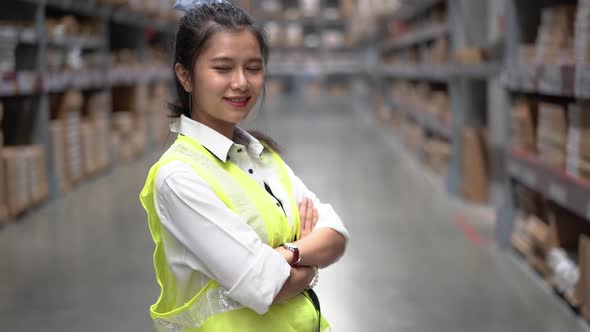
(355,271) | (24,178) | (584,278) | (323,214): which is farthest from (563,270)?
(24,178)

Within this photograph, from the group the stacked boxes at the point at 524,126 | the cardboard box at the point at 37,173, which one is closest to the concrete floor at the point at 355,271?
the cardboard box at the point at 37,173

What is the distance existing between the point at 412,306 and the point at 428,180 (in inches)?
158

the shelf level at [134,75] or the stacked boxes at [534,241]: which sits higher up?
the shelf level at [134,75]

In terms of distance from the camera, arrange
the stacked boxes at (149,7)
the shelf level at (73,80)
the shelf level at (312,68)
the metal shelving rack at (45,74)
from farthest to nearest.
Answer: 1. the shelf level at (312,68)
2. the stacked boxes at (149,7)
3. the shelf level at (73,80)
4. the metal shelving rack at (45,74)

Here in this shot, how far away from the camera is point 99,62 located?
8125mm

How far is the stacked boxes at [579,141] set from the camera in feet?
10.4

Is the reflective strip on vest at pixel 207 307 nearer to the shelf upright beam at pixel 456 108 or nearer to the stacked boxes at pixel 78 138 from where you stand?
the shelf upright beam at pixel 456 108

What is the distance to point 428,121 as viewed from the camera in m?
7.95

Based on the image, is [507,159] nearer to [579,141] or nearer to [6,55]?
[579,141]

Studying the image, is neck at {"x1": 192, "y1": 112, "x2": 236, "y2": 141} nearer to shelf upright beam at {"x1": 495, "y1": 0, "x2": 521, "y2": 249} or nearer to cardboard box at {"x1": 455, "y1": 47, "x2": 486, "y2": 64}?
shelf upright beam at {"x1": 495, "y1": 0, "x2": 521, "y2": 249}

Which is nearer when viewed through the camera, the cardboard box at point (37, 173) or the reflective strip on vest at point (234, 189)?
the reflective strip on vest at point (234, 189)

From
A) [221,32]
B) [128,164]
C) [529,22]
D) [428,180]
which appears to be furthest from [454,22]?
[221,32]

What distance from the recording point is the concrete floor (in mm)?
3230

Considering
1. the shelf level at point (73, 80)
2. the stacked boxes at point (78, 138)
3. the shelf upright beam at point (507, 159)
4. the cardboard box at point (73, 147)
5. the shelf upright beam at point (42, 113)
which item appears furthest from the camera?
the cardboard box at point (73, 147)
